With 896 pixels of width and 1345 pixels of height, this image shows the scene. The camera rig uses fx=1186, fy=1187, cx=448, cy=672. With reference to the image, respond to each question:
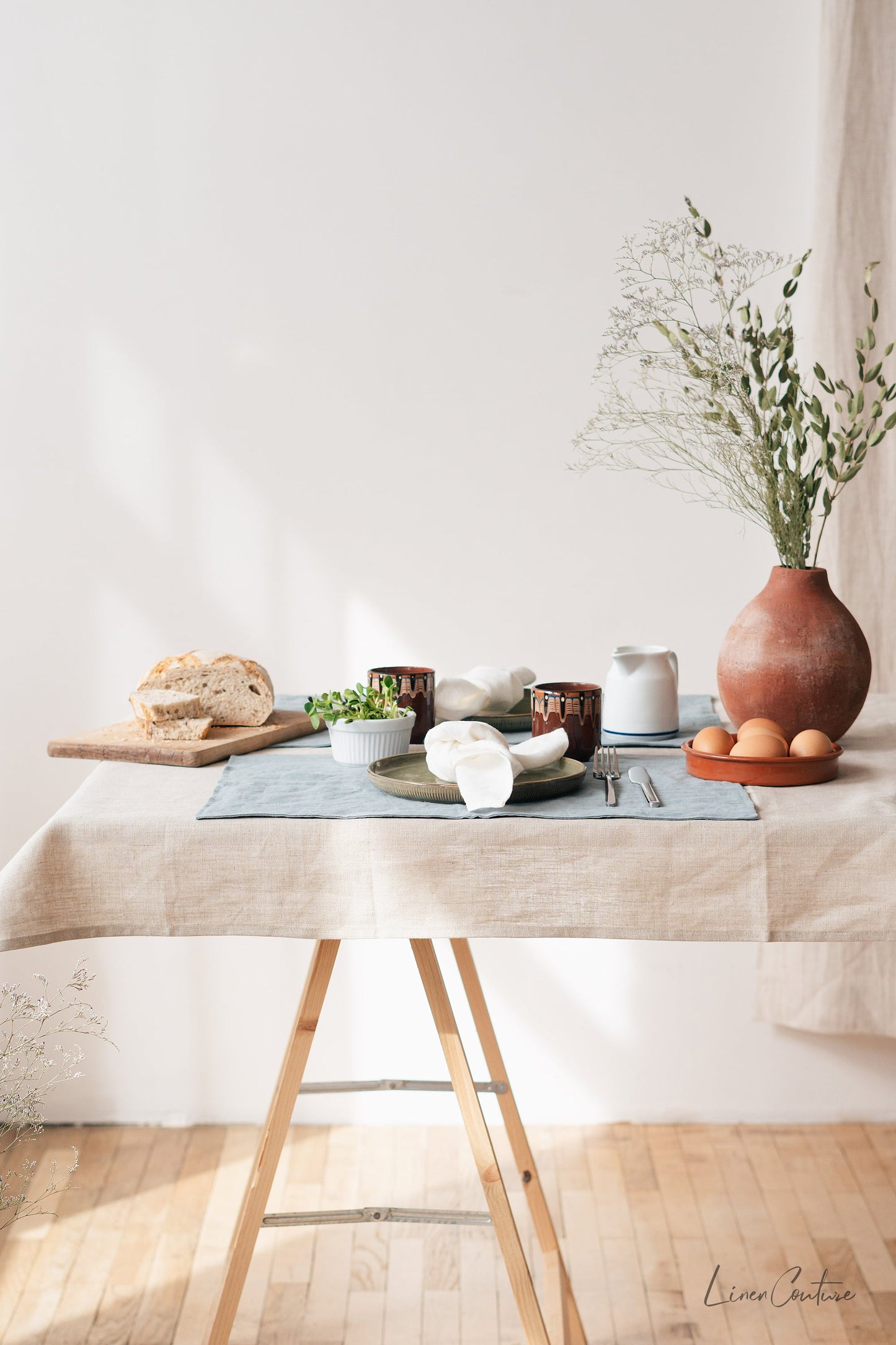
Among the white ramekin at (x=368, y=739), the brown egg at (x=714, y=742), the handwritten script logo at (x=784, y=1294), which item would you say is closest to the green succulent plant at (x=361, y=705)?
the white ramekin at (x=368, y=739)

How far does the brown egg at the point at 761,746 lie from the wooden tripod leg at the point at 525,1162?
62cm

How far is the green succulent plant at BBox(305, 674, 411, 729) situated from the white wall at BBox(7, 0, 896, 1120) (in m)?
1.09

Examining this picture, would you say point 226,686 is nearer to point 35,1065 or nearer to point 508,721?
point 508,721

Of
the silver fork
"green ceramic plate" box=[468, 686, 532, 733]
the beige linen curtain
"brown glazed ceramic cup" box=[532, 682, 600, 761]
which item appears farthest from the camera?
the beige linen curtain

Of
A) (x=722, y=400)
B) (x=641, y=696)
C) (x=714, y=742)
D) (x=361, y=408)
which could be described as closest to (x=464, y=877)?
(x=714, y=742)

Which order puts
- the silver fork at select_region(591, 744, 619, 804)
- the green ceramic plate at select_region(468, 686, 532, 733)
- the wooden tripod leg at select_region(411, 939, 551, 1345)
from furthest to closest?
the green ceramic plate at select_region(468, 686, 532, 733)
the wooden tripod leg at select_region(411, 939, 551, 1345)
the silver fork at select_region(591, 744, 619, 804)

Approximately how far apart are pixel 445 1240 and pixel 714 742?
1.35 meters

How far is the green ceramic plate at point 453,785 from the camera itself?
126 cm

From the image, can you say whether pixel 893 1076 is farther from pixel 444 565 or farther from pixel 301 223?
pixel 301 223

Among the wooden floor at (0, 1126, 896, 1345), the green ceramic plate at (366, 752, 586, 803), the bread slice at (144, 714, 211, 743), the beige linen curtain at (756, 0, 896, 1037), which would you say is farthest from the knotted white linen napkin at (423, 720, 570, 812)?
the beige linen curtain at (756, 0, 896, 1037)

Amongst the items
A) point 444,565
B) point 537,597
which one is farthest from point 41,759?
point 537,597

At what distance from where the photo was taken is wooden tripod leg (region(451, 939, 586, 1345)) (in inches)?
71.4

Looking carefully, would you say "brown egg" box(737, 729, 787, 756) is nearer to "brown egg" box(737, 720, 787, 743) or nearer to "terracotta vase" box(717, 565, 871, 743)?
"brown egg" box(737, 720, 787, 743)

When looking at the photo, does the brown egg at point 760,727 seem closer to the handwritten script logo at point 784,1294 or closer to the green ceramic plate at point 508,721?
the green ceramic plate at point 508,721
